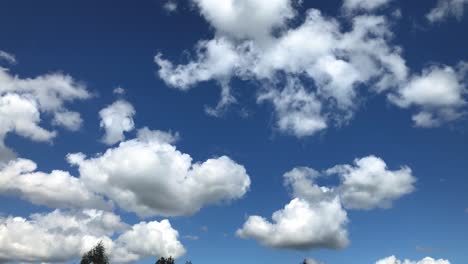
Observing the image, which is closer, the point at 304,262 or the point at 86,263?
the point at 86,263

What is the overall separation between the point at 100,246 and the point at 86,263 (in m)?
8.36

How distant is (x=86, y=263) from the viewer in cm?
18162

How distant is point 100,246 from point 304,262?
76842mm

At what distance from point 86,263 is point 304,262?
80835 millimetres

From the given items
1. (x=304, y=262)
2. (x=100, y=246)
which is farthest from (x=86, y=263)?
(x=304, y=262)

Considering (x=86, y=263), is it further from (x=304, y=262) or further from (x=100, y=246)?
(x=304, y=262)

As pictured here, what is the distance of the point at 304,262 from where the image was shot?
198750 millimetres

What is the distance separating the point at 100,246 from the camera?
616 feet
